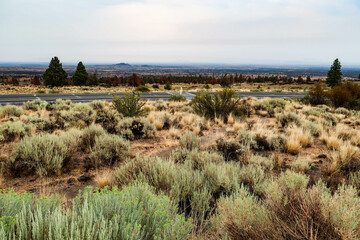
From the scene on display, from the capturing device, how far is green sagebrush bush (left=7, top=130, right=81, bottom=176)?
503cm

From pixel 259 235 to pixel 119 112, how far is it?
10.0 meters

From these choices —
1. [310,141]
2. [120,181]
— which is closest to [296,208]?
[120,181]

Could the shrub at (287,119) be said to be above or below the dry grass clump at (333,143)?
above

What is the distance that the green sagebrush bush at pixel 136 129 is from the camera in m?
8.11

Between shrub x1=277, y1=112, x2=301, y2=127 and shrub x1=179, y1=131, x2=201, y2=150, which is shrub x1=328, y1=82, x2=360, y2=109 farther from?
shrub x1=179, y1=131, x2=201, y2=150

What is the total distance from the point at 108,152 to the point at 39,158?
5.07 feet

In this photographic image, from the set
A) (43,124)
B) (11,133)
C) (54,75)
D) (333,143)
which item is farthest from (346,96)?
(54,75)

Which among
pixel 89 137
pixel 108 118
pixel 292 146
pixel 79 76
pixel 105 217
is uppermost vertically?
pixel 79 76

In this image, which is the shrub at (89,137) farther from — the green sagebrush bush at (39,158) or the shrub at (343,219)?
the shrub at (343,219)

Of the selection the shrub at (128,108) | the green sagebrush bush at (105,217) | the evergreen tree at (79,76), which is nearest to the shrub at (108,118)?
the shrub at (128,108)

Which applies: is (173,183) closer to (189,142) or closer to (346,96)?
(189,142)

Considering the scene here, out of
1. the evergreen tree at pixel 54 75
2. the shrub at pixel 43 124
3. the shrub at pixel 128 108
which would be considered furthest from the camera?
the evergreen tree at pixel 54 75

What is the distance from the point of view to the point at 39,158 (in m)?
5.16

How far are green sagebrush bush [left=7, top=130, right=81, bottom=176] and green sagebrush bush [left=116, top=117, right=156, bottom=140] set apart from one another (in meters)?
2.63
